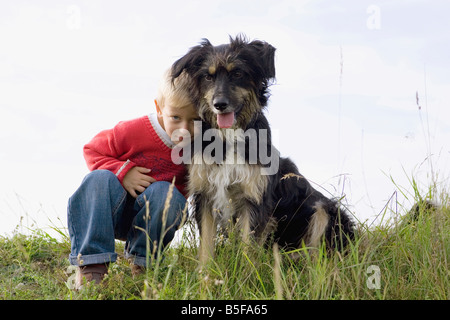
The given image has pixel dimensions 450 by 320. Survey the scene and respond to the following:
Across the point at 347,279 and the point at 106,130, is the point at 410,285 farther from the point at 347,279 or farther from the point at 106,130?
the point at 106,130

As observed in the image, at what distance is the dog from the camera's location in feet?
12.8

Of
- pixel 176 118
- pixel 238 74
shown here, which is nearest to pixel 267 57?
pixel 238 74

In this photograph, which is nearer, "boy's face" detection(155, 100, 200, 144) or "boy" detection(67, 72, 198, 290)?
"boy" detection(67, 72, 198, 290)

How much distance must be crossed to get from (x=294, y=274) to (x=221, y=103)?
1.49 meters

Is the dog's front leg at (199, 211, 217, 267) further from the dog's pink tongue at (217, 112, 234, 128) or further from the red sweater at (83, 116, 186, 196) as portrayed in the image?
the dog's pink tongue at (217, 112, 234, 128)

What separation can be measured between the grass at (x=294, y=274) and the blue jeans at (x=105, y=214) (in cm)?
21

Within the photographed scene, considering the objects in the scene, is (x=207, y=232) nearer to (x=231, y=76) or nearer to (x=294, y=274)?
(x=294, y=274)

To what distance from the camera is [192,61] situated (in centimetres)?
→ 402

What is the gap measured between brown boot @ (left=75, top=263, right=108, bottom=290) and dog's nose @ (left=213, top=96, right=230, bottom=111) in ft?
5.28

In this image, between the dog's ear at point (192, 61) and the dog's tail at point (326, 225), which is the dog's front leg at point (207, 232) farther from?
the dog's ear at point (192, 61)

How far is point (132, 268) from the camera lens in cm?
393

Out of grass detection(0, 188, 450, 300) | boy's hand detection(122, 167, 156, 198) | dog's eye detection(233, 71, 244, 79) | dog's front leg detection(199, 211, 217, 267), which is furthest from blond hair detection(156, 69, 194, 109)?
grass detection(0, 188, 450, 300)

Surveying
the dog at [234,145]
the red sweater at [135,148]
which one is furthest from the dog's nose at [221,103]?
the red sweater at [135,148]
